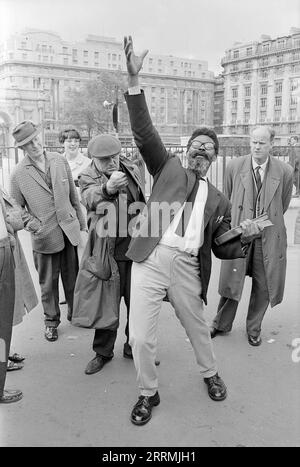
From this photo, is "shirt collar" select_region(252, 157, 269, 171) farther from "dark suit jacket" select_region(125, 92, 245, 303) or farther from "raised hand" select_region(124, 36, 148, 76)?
"raised hand" select_region(124, 36, 148, 76)

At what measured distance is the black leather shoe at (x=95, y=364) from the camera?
9.53 feet

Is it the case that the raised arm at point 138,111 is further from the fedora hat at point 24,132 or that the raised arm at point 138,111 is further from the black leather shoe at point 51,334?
the black leather shoe at point 51,334

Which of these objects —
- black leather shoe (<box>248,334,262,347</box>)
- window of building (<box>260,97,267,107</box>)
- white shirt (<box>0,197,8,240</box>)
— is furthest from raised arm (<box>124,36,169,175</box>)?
window of building (<box>260,97,267,107</box>)

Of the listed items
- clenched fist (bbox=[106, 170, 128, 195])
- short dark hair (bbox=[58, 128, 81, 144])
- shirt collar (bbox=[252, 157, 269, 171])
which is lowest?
clenched fist (bbox=[106, 170, 128, 195])

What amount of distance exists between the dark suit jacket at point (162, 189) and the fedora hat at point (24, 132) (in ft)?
4.40

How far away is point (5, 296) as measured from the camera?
2480 millimetres

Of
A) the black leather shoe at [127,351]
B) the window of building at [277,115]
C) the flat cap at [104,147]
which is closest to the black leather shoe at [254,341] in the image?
the black leather shoe at [127,351]

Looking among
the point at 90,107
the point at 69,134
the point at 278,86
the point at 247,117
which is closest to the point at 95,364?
the point at 69,134

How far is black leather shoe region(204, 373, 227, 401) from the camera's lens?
2555mm

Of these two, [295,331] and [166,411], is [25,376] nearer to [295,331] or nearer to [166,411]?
[166,411]

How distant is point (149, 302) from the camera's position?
2.34m

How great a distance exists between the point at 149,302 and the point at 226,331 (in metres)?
1.44

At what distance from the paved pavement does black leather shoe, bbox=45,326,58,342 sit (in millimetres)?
49
